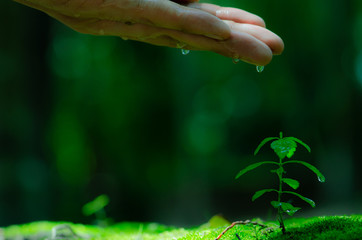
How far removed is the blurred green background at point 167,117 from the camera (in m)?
10.3

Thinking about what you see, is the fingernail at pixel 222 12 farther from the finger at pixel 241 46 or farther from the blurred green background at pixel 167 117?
the blurred green background at pixel 167 117

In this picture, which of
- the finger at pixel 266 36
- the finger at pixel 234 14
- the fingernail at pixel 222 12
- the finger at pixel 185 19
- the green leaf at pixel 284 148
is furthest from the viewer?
the fingernail at pixel 222 12

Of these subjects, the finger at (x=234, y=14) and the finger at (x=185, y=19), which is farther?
the finger at (x=234, y=14)

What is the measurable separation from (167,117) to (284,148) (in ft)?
52.2

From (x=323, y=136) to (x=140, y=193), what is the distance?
792cm

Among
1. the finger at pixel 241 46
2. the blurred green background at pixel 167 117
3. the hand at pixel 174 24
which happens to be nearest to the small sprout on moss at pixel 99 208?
the hand at pixel 174 24

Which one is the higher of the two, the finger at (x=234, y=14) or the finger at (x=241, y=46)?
the finger at (x=234, y=14)

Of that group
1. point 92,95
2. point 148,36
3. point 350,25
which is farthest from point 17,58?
→ point 350,25

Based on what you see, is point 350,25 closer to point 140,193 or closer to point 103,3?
point 140,193

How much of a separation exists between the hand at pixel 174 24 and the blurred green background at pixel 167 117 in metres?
8.47

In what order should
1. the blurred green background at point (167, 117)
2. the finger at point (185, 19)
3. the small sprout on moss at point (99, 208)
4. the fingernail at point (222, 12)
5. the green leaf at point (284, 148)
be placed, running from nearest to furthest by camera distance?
the green leaf at point (284, 148) → the finger at point (185, 19) → the fingernail at point (222, 12) → the small sprout on moss at point (99, 208) → the blurred green background at point (167, 117)

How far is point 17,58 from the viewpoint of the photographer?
10422 mm

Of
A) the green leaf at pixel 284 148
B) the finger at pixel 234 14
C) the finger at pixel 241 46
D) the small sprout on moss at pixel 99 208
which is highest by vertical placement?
the finger at pixel 234 14

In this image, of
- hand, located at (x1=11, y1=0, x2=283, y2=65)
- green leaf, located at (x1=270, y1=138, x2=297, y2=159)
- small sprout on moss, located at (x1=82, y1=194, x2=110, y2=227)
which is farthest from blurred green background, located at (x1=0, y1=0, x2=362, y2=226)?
green leaf, located at (x1=270, y1=138, x2=297, y2=159)
